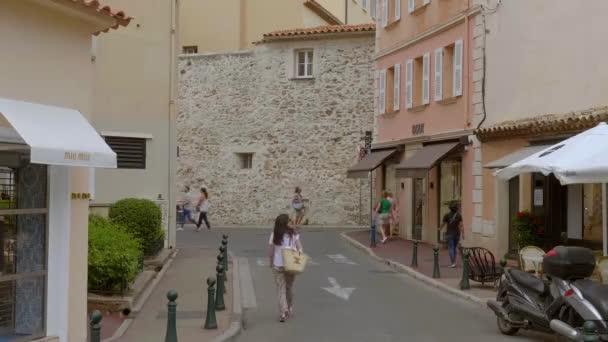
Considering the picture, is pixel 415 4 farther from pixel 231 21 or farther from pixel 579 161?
pixel 231 21

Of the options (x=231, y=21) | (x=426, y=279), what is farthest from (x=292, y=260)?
(x=231, y=21)

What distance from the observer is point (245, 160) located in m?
34.7

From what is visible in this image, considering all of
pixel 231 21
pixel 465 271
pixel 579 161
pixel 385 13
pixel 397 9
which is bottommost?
pixel 465 271

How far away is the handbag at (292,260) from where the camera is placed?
37.4 feet

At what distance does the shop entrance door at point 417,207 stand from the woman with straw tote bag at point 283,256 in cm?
1386

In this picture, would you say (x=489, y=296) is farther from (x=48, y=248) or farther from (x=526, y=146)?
(x=48, y=248)

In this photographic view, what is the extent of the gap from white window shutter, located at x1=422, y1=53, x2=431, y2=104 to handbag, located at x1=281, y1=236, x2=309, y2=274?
13.2 metres

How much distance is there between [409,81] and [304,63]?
9.55 meters

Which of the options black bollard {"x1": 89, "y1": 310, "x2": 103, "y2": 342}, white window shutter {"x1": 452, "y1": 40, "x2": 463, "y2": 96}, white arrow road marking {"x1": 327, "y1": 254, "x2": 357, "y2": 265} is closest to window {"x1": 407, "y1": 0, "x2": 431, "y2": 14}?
white window shutter {"x1": 452, "y1": 40, "x2": 463, "y2": 96}

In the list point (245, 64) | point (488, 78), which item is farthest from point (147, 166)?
point (245, 64)

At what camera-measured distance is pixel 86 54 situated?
9047mm

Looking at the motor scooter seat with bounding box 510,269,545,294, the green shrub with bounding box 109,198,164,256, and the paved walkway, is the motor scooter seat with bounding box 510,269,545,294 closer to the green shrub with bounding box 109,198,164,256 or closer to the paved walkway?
the paved walkway

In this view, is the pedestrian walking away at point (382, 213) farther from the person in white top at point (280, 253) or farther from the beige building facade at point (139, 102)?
the person in white top at point (280, 253)

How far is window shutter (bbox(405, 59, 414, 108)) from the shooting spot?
2481 centimetres
